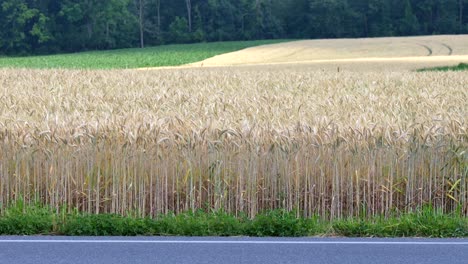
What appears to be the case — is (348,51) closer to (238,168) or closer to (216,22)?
(216,22)

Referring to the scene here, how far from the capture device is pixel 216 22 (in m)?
108

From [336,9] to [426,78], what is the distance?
73.7 metres

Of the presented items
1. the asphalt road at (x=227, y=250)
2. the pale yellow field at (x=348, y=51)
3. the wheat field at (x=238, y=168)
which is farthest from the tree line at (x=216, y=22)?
the asphalt road at (x=227, y=250)

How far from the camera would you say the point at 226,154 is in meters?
11.0

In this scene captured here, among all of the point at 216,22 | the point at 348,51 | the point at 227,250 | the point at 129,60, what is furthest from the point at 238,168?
the point at 216,22

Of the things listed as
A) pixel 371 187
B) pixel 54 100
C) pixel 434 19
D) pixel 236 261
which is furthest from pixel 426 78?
pixel 434 19

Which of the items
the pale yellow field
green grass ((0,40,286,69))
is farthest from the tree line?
the pale yellow field

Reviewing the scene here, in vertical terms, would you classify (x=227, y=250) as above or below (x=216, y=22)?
above

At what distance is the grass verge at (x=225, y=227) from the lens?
9.75 metres

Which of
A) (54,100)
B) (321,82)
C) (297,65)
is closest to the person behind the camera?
(54,100)

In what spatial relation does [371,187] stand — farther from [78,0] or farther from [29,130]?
[78,0]

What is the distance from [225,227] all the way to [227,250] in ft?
2.90

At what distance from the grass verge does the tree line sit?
3425 inches

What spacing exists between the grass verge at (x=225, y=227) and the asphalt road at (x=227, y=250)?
0.22 meters
